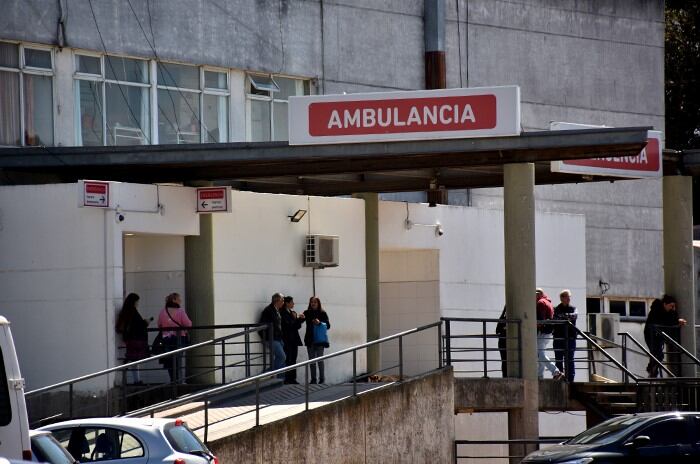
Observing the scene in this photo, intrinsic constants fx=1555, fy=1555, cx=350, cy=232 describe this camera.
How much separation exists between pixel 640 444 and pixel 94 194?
8.91 meters

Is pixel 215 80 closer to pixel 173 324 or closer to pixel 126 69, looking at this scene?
pixel 126 69

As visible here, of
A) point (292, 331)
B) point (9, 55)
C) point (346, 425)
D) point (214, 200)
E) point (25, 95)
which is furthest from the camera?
point (25, 95)

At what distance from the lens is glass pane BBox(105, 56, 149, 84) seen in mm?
30823

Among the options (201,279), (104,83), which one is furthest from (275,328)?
(104,83)

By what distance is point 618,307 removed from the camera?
40.5 meters

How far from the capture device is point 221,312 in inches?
1006

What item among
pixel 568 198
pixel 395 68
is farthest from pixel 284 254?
pixel 568 198

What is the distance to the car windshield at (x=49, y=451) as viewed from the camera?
15.4 meters

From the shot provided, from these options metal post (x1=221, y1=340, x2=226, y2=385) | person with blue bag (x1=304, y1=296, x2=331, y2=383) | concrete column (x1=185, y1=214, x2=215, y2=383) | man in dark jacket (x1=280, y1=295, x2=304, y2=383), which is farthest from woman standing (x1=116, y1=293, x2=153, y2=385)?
person with blue bag (x1=304, y1=296, x2=331, y2=383)

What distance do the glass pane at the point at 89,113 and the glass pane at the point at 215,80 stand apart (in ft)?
9.39

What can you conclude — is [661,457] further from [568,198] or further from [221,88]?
[568,198]

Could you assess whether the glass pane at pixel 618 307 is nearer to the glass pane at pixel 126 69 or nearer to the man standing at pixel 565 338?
the man standing at pixel 565 338

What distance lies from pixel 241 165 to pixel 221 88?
A: 808 cm

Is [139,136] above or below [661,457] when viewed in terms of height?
above
